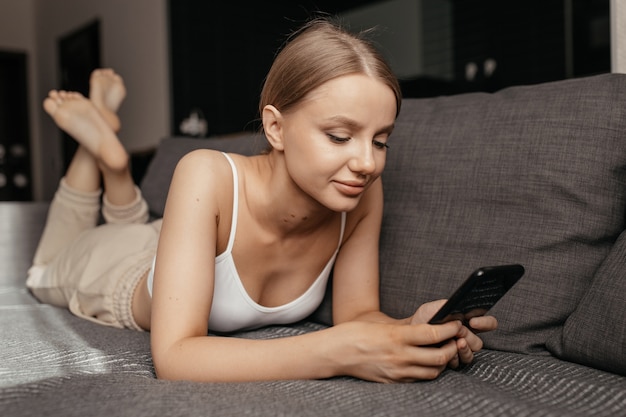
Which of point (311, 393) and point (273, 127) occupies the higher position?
point (273, 127)

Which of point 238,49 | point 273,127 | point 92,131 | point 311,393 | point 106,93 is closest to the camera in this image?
point 311,393

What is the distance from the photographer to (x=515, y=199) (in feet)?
3.60

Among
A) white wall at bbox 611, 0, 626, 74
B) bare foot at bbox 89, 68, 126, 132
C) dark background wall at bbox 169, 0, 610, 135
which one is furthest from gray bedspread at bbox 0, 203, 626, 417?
dark background wall at bbox 169, 0, 610, 135

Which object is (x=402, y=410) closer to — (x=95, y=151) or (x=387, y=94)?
(x=387, y=94)

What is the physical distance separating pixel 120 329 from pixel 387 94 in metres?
0.81

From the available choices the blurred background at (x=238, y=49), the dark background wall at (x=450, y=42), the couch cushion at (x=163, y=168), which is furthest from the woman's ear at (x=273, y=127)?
the dark background wall at (x=450, y=42)

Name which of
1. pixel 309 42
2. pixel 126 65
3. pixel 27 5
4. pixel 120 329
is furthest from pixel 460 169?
pixel 27 5

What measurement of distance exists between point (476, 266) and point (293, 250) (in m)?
0.35

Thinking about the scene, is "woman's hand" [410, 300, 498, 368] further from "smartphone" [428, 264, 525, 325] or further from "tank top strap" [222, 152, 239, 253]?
"tank top strap" [222, 152, 239, 253]

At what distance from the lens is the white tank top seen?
1.11 metres

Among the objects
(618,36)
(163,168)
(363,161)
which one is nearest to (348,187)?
(363,161)

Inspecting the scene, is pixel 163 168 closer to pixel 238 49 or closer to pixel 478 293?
pixel 478 293

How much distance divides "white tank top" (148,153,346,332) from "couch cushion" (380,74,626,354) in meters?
0.14

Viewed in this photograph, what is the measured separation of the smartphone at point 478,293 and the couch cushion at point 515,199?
0.64 ft
